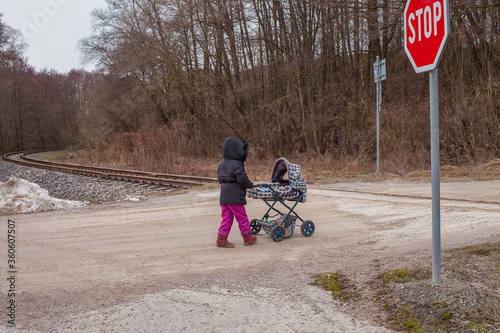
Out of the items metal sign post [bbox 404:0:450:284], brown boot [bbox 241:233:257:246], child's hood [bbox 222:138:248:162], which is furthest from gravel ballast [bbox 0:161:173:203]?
metal sign post [bbox 404:0:450:284]

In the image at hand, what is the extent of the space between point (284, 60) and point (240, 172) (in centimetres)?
2153

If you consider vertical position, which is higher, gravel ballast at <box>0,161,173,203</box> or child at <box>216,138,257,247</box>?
child at <box>216,138,257,247</box>

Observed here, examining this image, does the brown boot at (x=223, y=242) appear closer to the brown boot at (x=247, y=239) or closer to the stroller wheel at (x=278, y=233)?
the brown boot at (x=247, y=239)

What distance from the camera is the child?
6.71m

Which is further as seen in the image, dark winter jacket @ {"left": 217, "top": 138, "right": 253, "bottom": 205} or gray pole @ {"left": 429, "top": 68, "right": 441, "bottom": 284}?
dark winter jacket @ {"left": 217, "top": 138, "right": 253, "bottom": 205}

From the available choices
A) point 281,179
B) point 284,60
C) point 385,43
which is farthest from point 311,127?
point 281,179

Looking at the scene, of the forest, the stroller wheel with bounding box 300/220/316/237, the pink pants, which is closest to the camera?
the pink pants

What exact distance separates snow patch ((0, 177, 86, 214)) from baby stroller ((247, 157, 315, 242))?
6.11m

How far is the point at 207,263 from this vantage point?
6.07 m

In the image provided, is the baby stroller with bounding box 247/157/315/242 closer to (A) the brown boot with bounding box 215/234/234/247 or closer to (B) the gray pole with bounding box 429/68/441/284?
(A) the brown boot with bounding box 215/234/234/247

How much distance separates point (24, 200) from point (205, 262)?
728cm

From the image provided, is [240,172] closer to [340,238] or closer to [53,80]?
[340,238]

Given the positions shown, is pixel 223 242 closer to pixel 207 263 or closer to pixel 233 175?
pixel 207 263

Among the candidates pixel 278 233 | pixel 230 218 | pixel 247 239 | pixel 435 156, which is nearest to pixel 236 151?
pixel 230 218
